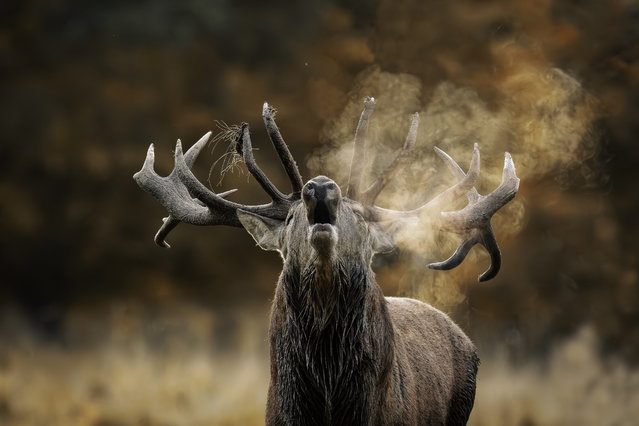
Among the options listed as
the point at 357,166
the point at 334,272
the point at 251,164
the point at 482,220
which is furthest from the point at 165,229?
the point at 482,220

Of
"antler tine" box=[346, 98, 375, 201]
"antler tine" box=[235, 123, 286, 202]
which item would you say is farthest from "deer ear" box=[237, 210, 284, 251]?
"antler tine" box=[346, 98, 375, 201]

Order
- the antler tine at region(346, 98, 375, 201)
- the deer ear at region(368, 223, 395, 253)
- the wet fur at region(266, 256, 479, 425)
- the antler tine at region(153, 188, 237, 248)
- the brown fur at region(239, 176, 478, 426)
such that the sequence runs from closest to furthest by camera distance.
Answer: the brown fur at region(239, 176, 478, 426)
the wet fur at region(266, 256, 479, 425)
the deer ear at region(368, 223, 395, 253)
the antler tine at region(346, 98, 375, 201)
the antler tine at region(153, 188, 237, 248)

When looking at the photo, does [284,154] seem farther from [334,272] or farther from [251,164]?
[334,272]

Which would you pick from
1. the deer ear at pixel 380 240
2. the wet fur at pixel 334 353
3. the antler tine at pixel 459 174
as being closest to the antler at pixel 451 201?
the deer ear at pixel 380 240

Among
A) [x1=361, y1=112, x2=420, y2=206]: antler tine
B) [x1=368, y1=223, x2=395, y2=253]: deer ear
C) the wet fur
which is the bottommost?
the wet fur

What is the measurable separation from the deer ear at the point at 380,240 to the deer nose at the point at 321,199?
93cm

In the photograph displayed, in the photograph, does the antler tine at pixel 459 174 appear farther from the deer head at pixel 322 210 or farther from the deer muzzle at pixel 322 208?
the deer muzzle at pixel 322 208

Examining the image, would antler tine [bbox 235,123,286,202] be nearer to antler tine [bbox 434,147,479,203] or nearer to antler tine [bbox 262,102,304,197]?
antler tine [bbox 262,102,304,197]

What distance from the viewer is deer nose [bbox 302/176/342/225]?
5855 mm

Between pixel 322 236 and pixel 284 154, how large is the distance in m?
1.37

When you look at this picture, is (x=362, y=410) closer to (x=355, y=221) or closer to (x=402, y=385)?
(x=402, y=385)

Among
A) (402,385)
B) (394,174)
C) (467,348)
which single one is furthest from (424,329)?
(394,174)

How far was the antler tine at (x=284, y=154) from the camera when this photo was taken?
7016mm

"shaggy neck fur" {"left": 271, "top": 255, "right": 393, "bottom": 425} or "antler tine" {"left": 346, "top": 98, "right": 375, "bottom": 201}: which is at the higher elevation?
"antler tine" {"left": 346, "top": 98, "right": 375, "bottom": 201}
